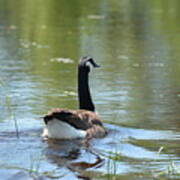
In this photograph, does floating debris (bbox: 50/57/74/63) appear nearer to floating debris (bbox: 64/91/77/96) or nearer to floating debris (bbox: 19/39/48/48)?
floating debris (bbox: 19/39/48/48)

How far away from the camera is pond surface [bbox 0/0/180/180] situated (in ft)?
26.6

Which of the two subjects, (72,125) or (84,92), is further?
(84,92)

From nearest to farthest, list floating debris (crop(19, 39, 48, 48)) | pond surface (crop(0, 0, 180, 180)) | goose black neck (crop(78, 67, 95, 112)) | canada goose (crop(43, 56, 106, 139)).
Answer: pond surface (crop(0, 0, 180, 180)), canada goose (crop(43, 56, 106, 139)), goose black neck (crop(78, 67, 95, 112)), floating debris (crop(19, 39, 48, 48))

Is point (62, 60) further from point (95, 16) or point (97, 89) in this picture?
point (95, 16)

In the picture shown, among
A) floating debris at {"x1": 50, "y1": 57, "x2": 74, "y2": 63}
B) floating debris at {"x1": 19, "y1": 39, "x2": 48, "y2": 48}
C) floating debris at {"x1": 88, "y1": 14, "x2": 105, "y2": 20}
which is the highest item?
floating debris at {"x1": 88, "y1": 14, "x2": 105, "y2": 20}

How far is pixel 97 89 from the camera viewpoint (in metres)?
14.0

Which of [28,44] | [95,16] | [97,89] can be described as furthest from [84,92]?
[95,16]

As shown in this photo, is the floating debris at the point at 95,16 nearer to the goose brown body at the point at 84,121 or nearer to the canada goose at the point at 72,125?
the canada goose at the point at 72,125

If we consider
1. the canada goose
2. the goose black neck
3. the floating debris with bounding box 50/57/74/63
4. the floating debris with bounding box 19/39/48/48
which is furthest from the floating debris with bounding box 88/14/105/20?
the canada goose

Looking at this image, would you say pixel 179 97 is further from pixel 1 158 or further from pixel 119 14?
pixel 119 14

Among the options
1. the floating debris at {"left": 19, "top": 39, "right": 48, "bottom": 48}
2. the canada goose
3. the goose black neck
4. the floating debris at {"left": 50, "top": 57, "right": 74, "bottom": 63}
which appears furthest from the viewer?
the floating debris at {"left": 19, "top": 39, "right": 48, "bottom": 48}

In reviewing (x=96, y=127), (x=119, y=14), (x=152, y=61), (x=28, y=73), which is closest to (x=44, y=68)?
(x=28, y=73)

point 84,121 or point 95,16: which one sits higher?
point 95,16

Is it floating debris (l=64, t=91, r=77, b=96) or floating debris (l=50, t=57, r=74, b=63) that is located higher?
floating debris (l=50, t=57, r=74, b=63)
